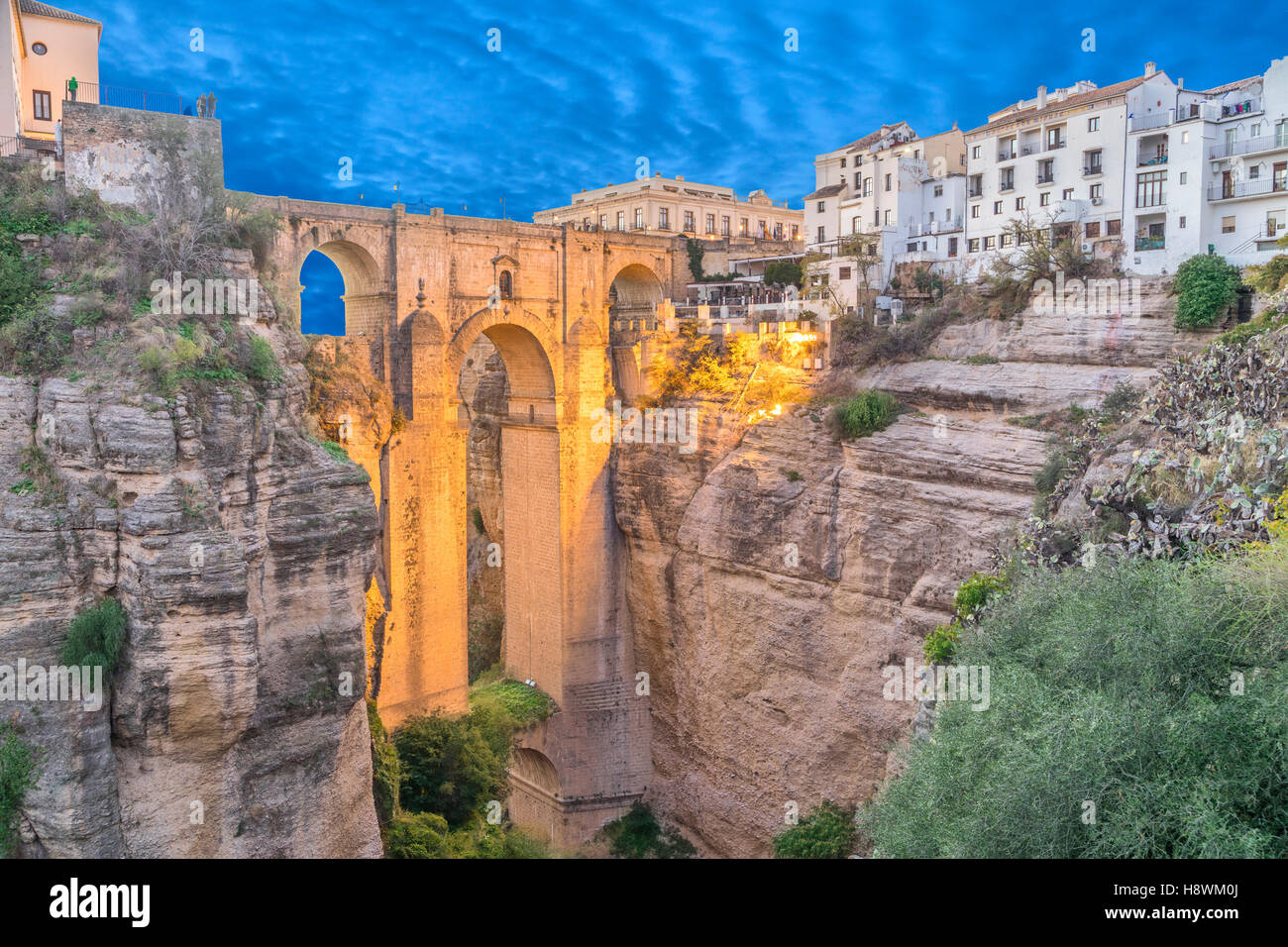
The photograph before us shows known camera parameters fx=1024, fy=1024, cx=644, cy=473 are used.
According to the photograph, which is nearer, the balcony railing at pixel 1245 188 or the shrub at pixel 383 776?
the shrub at pixel 383 776

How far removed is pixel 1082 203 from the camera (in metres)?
30.0

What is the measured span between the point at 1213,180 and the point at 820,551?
48.8 feet

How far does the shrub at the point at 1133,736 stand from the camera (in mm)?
7637

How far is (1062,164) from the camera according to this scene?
30812 millimetres

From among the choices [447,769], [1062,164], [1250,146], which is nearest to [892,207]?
[1062,164]

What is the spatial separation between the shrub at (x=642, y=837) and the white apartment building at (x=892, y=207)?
650 inches

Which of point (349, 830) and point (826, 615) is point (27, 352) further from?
point (826, 615)

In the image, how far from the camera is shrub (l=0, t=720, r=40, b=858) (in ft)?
41.8

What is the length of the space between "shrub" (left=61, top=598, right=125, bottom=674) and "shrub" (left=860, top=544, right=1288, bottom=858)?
9.97 metres

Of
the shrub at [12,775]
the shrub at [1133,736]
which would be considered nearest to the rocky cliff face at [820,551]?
the shrub at [1133,736]

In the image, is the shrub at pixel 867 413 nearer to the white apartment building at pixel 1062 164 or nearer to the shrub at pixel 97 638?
the white apartment building at pixel 1062 164

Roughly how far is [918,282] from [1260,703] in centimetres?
2520

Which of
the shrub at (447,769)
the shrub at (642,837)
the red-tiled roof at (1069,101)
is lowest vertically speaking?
the shrub at (642,837)
